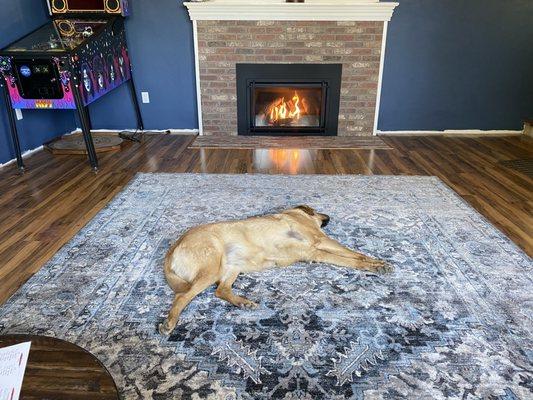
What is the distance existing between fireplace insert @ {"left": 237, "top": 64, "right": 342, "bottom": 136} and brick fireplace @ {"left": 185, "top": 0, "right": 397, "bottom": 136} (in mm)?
67

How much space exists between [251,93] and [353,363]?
11.7 feet

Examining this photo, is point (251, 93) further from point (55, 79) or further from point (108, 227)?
point (108, 227)

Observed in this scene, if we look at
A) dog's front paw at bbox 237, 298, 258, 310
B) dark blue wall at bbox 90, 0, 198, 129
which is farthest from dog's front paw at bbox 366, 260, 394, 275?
dark blue wall at bbox 90, 0, 198, 129

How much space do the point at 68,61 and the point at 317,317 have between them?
2824 mm

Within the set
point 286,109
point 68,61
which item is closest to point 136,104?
point 68,61

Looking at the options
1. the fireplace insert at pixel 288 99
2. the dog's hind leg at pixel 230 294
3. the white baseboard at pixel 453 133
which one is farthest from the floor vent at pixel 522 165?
the dog's hind leg at pixel 230 294

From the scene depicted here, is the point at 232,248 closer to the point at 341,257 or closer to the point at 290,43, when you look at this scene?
the point at 341,257

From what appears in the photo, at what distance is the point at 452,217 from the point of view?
264 cm

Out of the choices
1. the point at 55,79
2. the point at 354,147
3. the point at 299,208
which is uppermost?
the point at 55,79

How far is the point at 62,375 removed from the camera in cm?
93

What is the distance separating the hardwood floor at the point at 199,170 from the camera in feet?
7.93

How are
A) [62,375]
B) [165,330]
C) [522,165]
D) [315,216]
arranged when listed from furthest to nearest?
→ [522,165], [315,216], [165,330], [62,375]

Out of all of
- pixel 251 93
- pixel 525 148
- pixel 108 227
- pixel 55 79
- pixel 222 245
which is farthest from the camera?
pixel 251 93

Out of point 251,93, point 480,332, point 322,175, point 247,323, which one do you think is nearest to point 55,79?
point 251,93
